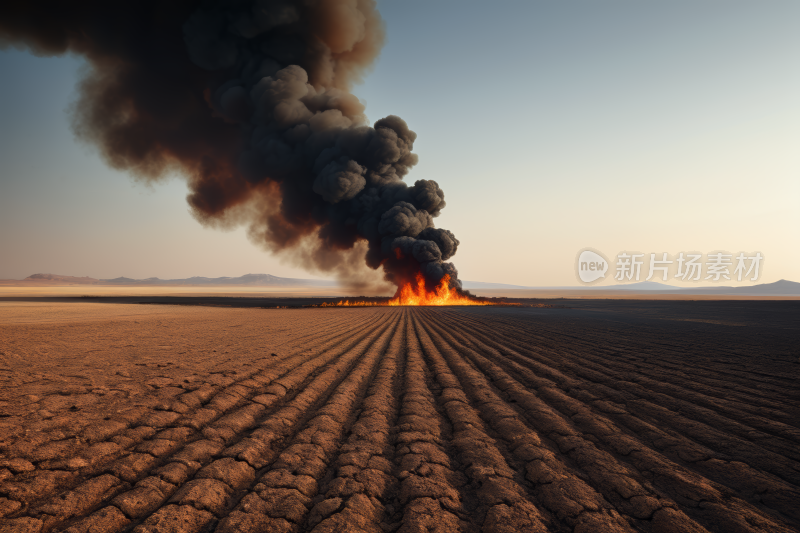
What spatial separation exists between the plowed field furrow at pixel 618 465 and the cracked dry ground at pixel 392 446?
0.06 ft

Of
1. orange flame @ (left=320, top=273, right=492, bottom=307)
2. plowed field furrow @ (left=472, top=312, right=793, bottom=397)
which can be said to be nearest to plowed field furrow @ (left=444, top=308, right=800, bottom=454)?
plowed field furrow @ (left=472, top=312, right=793, bottom=397)

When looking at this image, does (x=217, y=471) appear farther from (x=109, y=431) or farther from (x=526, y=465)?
(x=526, y=465)

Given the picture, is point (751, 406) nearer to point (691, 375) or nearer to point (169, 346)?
point (691, 375)

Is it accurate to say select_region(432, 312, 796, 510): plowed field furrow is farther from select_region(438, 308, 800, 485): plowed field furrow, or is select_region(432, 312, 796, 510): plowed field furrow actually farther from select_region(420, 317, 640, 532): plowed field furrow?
select_region(420, 317, 640, 532): plowed field furrow

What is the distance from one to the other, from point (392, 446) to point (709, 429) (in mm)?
3590

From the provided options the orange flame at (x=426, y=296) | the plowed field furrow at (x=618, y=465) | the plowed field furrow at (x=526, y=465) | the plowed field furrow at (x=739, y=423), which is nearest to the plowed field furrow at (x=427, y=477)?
the plowed field furrow at (x=526, y=465)

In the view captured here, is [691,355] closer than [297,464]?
No

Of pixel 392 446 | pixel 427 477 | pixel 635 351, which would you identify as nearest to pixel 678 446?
pixel 427 477

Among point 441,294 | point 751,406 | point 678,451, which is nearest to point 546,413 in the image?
point 678,451

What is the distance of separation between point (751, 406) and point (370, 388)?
5.27m

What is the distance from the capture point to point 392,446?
11.5ft

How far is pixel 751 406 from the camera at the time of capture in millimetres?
4703

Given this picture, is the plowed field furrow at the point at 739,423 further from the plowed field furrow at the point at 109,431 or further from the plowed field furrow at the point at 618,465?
the plowed field furrow at the point at 109,431

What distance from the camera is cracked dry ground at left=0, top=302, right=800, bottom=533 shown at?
2.38 meters
